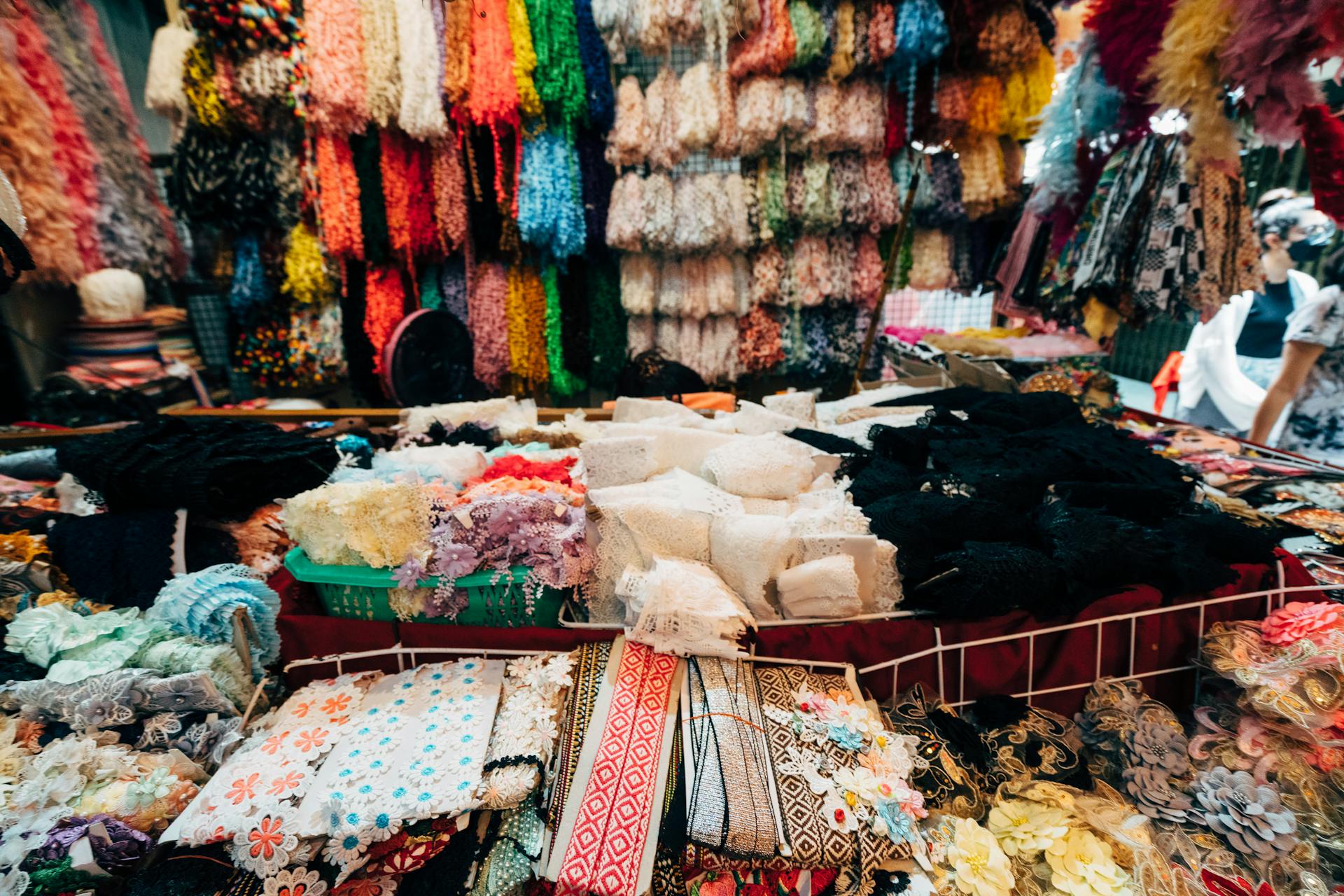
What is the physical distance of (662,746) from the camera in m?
0.95

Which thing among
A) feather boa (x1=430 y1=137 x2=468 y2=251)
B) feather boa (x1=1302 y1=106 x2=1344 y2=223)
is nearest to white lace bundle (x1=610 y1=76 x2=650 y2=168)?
feather boa (x1=430 y1=137 x2=468 y2=251)

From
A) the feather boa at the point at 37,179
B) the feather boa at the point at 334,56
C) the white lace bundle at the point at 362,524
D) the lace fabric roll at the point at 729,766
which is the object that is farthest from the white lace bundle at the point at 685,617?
the feather boa at the point at 334,56

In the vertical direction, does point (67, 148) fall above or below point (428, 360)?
above

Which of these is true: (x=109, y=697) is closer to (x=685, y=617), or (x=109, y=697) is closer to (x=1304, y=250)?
(x=685, y=617)

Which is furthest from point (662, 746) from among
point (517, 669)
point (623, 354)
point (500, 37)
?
point (500, 37)

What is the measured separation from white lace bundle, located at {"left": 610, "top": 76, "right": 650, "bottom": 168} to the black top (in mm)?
3083

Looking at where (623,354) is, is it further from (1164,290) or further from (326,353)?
(1164,290)

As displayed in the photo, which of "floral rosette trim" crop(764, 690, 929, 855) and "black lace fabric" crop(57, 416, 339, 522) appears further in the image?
"black lace fabric" crop(57, 416, 339, 522)

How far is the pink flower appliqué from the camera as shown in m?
1.07

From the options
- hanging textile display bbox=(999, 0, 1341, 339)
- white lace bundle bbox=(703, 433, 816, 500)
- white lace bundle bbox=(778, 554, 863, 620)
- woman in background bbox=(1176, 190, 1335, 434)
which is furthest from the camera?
woman in background bbox=(1176, 190, 1335, 434)

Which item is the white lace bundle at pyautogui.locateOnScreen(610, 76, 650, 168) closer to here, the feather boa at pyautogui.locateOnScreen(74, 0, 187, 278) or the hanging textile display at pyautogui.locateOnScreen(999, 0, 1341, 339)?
the hanging textile display at pyautogui.locateOnScreen(999, 0, 1341, 339)

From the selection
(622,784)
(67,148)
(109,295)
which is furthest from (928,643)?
(67,148)

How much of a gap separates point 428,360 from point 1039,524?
2225 millimetres

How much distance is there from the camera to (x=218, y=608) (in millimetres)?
1126
